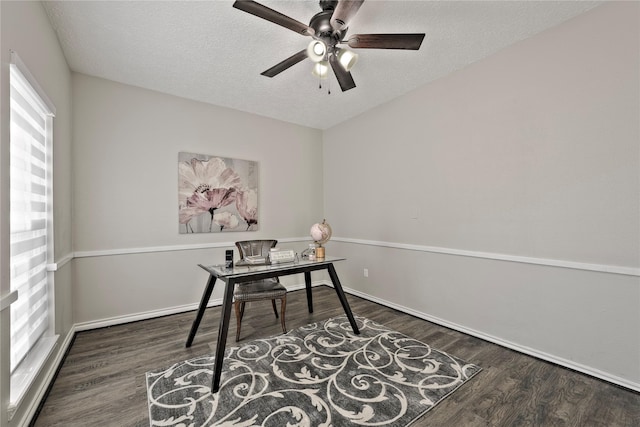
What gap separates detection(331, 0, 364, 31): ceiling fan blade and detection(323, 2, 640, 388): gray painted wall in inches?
66.8

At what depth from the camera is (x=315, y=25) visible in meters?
1.89

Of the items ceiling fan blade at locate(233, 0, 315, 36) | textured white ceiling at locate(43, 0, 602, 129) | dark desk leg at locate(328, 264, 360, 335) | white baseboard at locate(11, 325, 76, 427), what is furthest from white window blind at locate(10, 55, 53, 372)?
dark desk leg at locate(328, 264, 360, 335)

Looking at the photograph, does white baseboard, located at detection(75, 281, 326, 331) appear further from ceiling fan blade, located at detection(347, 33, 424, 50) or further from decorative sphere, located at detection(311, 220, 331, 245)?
ceiling fan blade, located at detection(347, 33, 424, 50)

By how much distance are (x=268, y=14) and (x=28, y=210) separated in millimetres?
1981

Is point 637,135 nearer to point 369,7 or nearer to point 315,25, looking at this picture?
point 369,7

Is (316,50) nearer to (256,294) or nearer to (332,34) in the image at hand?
(332,34)

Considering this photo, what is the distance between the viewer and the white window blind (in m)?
1.60

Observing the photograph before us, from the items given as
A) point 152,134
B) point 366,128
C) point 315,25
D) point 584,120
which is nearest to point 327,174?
point 366,128

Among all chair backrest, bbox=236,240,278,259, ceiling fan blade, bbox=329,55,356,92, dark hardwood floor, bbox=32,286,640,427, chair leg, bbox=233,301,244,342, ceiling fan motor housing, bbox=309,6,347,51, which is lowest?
dark hardwood floor, bbox=32,286,640,427

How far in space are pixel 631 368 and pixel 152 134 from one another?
4.78 meters

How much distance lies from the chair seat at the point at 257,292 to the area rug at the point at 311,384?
0.41 m

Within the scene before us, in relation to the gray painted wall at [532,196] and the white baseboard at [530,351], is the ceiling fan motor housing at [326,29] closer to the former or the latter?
the gray painted wall at [532,196]

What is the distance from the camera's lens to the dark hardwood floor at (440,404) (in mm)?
1643

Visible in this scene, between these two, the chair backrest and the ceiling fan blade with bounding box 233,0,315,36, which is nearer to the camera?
the ceiling fan blade with bounding box 233,0,315,36
